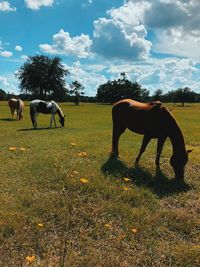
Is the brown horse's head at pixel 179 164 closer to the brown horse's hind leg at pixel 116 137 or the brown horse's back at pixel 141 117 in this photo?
the brown horse's back at pixel 141 117

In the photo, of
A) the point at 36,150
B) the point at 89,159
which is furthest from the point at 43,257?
the point at 36,150

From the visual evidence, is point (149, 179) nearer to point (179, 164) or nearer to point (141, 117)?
point (179, 164)

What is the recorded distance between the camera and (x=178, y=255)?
5605 millimetres

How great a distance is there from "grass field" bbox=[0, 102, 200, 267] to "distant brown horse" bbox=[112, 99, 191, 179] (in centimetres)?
54

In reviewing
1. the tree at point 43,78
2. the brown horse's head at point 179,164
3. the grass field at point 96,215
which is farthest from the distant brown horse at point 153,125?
the tree at point 43,78

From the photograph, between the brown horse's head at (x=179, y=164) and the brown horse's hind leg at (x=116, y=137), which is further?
the brown horse's hind leg at (x=116, y=137)

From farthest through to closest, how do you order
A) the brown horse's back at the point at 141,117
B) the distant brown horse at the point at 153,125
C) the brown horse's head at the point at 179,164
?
the brown horse's back at the point at 141,117 → the distant brown horse at the point at 153,125 → the brown horse's head at the point at 179,164

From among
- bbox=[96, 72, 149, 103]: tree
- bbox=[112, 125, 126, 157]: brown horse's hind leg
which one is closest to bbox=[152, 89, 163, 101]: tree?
bbox=[96, 72, 149, 103]: tree

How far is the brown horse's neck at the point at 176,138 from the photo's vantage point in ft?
30.6

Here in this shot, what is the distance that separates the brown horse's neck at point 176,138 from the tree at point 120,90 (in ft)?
336

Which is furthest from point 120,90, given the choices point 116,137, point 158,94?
point 116,137

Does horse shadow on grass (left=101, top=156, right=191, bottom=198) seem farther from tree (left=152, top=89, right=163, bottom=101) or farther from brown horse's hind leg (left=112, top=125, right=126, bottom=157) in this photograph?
tree (left=152, top=89, right=163, bottom=101)

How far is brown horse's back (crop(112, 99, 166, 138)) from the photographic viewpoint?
9883 mm

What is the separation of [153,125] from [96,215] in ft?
13.1
